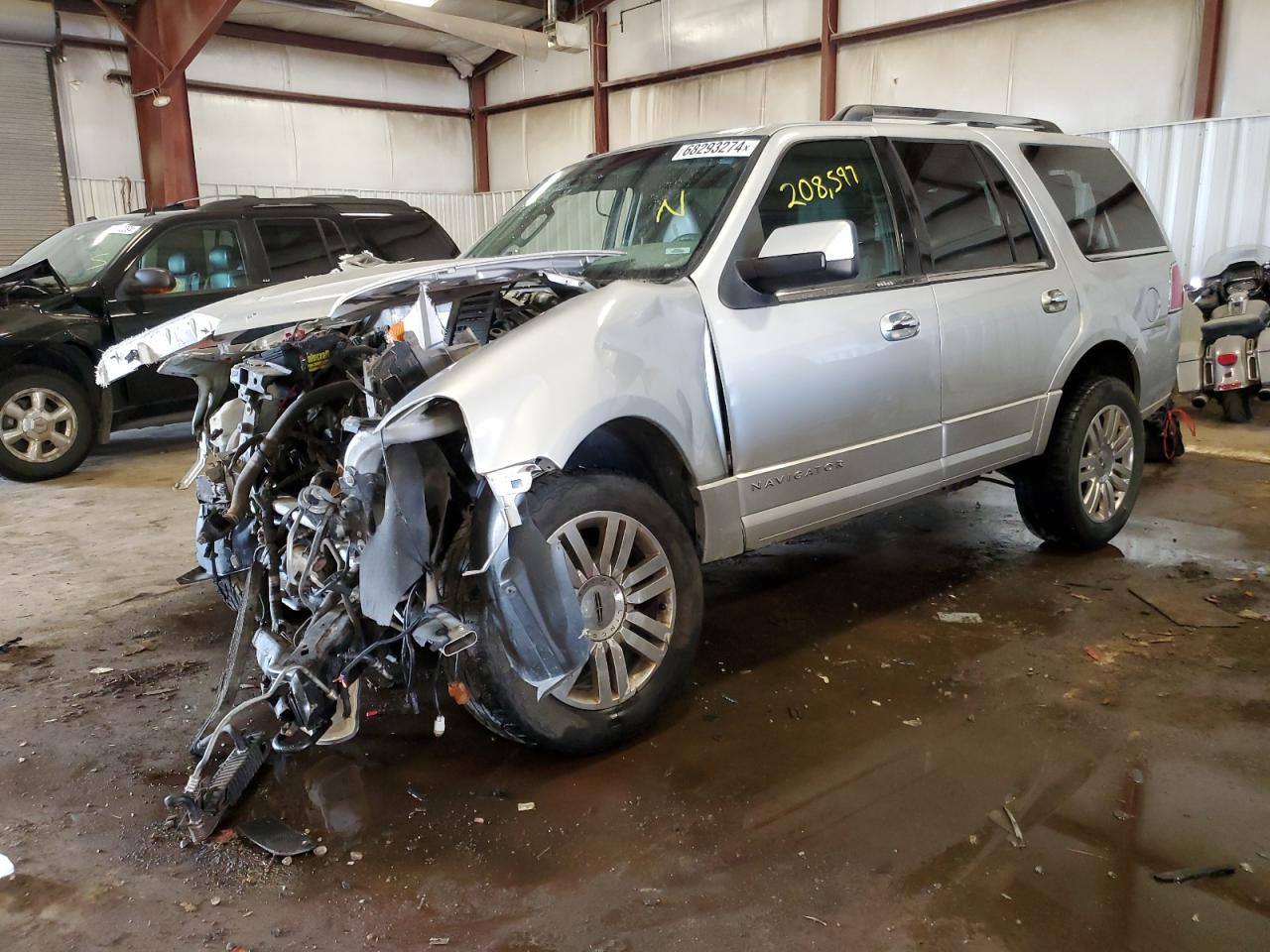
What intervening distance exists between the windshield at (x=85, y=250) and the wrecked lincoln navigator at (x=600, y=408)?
4552 mm

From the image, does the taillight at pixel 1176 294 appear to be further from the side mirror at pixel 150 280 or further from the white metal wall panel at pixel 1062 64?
the side mirror at pixel 150 280

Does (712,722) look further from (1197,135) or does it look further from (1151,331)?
(1197,135)

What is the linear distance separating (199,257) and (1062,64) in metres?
8.46

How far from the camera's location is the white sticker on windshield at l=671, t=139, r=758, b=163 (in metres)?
3.44

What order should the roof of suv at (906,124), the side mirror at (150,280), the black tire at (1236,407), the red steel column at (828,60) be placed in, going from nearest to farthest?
1. the roof of suv at (906,124)
2. the side mirror at (150,280)
3. the black tire at (1236,407)
4. the red steel column at (828,60)

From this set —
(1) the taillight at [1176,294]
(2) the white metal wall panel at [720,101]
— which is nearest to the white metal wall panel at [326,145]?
(2) the white metal wall panel at [720,101]

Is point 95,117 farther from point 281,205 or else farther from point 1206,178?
point 1206,178

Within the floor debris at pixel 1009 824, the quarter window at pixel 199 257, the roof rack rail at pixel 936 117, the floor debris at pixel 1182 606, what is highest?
the roof rack rail at pixel 936 117

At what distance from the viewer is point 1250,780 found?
276 centimetres

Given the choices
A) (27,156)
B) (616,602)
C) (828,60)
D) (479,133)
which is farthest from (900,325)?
(479,133)

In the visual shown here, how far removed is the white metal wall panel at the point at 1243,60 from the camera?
27.7ft

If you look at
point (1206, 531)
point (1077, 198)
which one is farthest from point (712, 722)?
point (1206, 531)

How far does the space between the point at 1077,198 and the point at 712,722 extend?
3106mm

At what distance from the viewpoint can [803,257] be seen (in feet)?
9.78
